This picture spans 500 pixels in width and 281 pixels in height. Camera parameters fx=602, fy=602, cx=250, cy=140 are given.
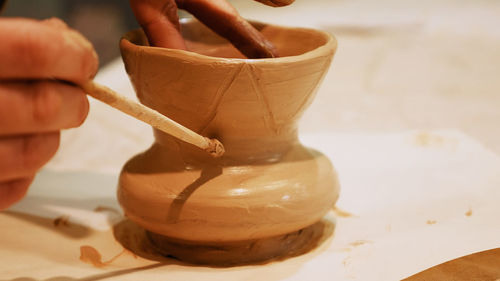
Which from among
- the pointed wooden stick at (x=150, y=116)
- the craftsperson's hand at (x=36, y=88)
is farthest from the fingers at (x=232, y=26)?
the craftsperson's hand at (x=36, y=88)

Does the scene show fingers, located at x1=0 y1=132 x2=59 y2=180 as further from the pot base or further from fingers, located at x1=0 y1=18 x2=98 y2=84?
the pot base

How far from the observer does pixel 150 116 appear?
1.72 feet

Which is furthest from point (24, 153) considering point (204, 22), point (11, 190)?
point (204, 22)

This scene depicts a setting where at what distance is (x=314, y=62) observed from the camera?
23.9 inches

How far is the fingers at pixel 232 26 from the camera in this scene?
0.69 m

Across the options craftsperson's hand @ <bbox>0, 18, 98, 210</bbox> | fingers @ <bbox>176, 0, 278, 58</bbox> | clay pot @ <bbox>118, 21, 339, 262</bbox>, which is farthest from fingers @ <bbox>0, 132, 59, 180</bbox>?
fingers @ <bbox>176, 0, 278, 58</bbox>

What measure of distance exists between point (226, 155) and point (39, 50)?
249 millimetres

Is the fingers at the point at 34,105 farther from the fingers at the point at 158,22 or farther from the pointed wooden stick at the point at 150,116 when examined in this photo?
the fingers at the point at 158,22

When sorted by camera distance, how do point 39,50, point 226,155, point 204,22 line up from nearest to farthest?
point 39,50
point 226,155
point 204,22

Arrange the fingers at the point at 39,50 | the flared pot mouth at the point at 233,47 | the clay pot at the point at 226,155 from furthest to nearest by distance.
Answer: the flared pot mouth at the point at 233,47 → the clay pot at the point at 226,155 → the fingers at the point at 39,50

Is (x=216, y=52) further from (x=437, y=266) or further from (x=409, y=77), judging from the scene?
(x=409, y=77)

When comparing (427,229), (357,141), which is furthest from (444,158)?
(427,229)

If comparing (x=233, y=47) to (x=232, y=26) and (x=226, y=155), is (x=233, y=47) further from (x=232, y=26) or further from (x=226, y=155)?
(x=226, y=155)

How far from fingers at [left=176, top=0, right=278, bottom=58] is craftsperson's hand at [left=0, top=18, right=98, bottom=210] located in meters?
0.26
